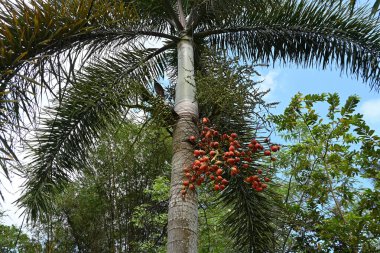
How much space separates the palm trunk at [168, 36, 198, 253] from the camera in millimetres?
2756

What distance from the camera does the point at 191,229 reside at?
280 centimetres

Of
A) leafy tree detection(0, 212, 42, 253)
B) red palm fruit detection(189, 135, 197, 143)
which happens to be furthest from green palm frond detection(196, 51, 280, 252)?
leafy tree detection(0, 212, 42, 253)

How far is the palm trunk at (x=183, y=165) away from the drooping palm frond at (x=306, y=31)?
0.76 m

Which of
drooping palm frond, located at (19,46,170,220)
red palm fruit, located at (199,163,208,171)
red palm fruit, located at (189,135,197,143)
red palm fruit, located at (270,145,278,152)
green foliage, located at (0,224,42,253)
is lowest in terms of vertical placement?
red palm fruit, located at (199,163,208,171)

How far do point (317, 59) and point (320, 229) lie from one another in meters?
1.74

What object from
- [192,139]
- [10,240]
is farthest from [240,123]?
[10,240]

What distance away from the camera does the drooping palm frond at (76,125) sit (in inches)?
150

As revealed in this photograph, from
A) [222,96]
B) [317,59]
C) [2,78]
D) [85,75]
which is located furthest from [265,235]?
[2,78]

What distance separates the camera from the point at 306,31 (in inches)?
170

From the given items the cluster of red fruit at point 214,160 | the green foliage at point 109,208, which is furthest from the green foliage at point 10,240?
the cluster of red fruit at point 214,160

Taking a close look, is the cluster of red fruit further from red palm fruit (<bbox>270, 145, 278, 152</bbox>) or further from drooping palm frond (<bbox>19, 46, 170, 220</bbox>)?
drooping palm frond (<bbox>19, 46, 170, 220</bbox>)

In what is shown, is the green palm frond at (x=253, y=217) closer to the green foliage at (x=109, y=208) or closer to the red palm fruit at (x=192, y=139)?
the red palm fruit at (x=192, y=139)

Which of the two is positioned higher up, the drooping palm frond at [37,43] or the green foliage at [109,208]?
the green foliage at [109,208]

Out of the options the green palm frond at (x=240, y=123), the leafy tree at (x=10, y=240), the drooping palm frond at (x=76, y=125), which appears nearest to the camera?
the green palm frond at (x=240, y=123)
